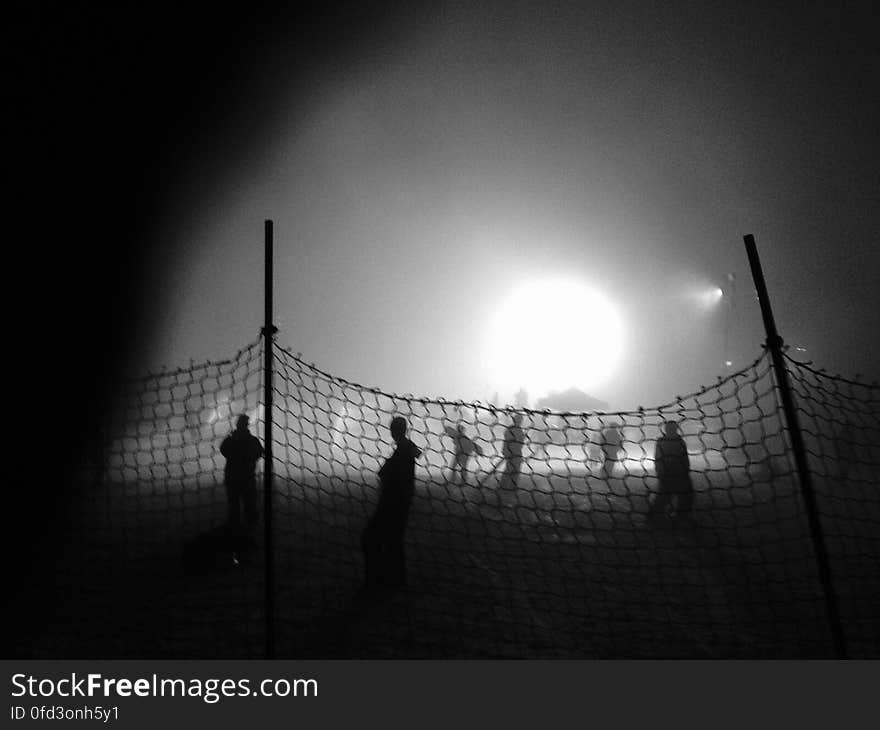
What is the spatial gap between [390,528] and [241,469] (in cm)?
340

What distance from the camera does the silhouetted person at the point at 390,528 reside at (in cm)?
488

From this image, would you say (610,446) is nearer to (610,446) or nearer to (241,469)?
(610,446)

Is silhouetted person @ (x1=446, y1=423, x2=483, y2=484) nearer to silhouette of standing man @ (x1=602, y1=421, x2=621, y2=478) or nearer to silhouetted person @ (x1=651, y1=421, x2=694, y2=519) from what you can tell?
silhouette of standing man @ (x1=602, y1=421, x2=621, y2=478)

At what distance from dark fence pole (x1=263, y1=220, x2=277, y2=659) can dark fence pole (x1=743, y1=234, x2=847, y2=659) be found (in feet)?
10.4

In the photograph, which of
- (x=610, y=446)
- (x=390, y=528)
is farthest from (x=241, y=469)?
(x=610, y=446)

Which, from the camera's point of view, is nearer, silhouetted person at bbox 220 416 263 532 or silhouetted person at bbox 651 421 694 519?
silhouetted person at bbox 220 416 263 532

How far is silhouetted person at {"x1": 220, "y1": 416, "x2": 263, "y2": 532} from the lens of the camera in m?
7.05

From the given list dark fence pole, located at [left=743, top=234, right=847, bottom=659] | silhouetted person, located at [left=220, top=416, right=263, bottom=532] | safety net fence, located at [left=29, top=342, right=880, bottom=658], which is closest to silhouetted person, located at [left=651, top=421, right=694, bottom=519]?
safety net fence, located at [left=29, top=342, right=880, bottom=658]

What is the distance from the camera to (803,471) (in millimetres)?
2701

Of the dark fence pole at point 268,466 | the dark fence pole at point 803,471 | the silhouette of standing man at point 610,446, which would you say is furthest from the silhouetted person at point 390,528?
the dark fence pole at point 803,471
